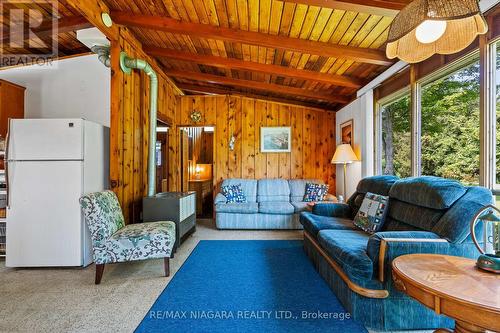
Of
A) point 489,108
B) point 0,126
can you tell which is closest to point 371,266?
point 489,108

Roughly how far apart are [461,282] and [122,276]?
2768 millimetres

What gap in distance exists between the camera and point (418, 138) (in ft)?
9.91

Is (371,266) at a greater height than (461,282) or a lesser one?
lesser

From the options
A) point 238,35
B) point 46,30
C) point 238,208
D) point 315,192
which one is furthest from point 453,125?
point 46,30

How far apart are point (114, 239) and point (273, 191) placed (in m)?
3.25

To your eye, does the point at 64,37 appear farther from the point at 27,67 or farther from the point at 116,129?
the point at 116,129

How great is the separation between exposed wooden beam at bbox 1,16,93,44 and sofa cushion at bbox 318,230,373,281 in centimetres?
352

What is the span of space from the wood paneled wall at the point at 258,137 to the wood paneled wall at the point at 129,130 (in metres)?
1.82

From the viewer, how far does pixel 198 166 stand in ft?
22.4

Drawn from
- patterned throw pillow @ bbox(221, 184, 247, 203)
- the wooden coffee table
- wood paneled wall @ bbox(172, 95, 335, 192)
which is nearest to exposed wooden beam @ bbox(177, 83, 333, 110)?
wood paneled wall @ bbox(172, 95, 335, 192)

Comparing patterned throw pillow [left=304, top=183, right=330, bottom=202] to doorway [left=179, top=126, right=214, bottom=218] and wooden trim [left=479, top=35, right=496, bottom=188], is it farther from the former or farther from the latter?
wooden trim [left=479, top=35, right=496, bottom=188]

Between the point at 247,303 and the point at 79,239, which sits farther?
the point at 79,239

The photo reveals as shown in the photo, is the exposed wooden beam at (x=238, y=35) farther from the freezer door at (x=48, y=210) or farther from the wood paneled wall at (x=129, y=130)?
the freezer door at (x=48, y=210)

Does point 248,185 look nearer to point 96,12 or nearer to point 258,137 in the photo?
point 258,137
